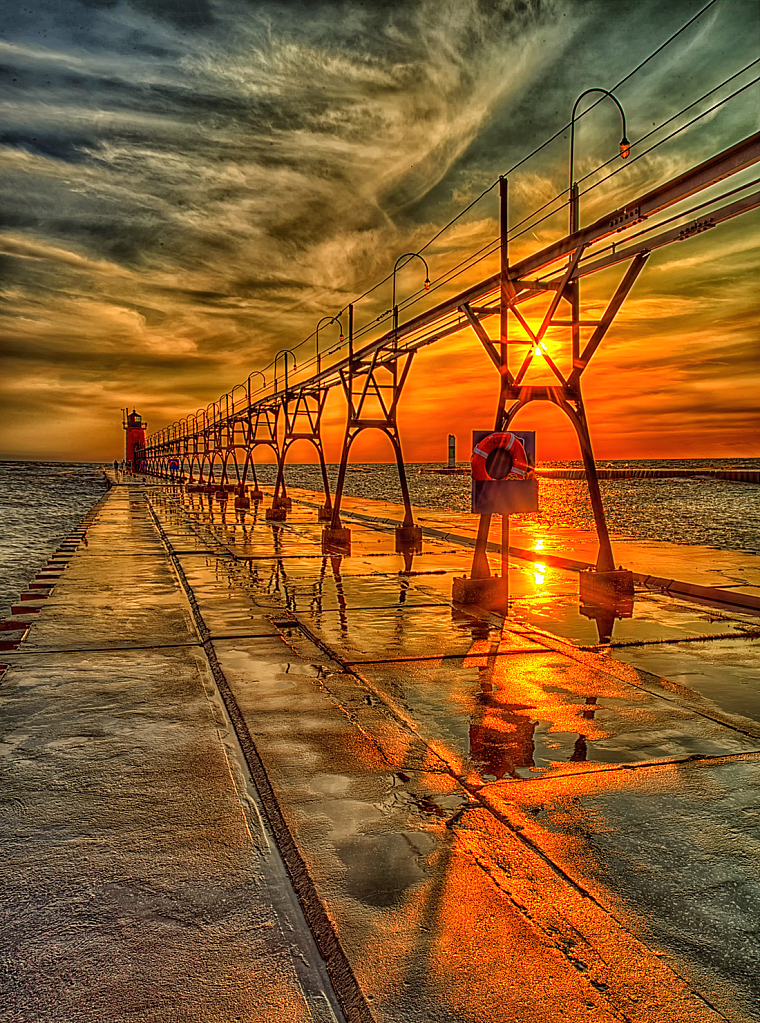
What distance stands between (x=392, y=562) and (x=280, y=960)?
12500 mm

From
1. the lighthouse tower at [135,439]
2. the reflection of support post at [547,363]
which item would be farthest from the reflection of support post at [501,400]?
the lighthouse tower at [135,439]

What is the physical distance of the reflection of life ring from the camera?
392 inches

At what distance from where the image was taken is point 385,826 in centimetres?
387

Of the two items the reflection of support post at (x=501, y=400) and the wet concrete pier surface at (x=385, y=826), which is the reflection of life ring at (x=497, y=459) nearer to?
the reflection of support post at (x=501, y=400)

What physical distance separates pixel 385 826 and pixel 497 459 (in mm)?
6724

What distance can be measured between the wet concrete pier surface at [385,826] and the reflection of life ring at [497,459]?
2478mm

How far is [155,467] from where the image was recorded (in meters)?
158

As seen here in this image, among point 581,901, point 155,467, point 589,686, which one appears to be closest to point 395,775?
point 581,901

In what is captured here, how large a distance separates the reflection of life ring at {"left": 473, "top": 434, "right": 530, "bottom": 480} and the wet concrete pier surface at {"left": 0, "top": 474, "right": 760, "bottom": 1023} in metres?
2.48

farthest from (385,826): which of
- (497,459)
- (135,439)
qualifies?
(135,439)

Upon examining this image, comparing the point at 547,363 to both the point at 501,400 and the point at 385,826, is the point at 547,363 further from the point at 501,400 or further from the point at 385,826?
the point at 385,826

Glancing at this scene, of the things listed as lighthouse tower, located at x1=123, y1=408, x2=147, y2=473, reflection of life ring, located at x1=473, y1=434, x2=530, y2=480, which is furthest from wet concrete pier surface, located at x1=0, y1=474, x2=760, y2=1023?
lighthouse tower, located at x1=123, y1=408, x2=147, y2=473

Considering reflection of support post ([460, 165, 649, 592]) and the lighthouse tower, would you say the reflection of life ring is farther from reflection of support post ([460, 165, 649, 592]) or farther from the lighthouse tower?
the lighthouse tower

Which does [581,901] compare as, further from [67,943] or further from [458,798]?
[67,943]
